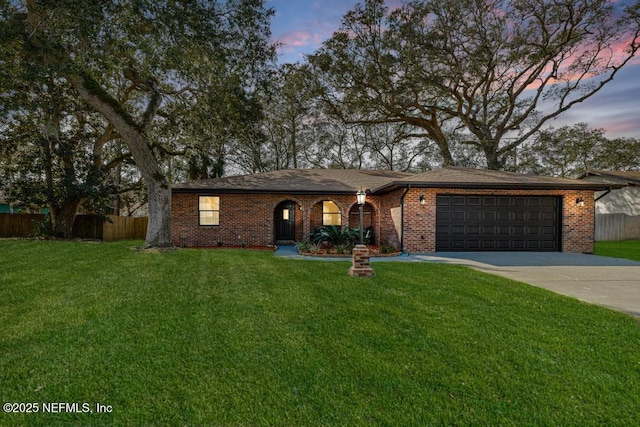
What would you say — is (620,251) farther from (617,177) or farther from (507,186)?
(617,177)

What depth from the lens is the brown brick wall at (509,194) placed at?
34.6 feet

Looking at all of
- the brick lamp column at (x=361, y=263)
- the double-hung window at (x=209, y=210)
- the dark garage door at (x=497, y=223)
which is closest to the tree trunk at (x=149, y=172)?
the double-hung window at (x=209, y=210)

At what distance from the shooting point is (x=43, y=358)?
2795mm

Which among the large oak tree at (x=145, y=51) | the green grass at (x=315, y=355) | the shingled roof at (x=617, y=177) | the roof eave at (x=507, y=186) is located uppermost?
the large oak tree at (x=145, y=51)

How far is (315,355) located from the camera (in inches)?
→ 114

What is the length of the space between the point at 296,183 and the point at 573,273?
9926mm

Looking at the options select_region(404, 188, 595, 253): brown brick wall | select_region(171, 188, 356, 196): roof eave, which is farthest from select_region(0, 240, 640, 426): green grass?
select_region(171, 188, 356, 196): roof eave

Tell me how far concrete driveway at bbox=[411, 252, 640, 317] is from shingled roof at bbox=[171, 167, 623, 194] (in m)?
2.49

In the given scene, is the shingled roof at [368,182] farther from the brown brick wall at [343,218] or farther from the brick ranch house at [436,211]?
the brown brick wall at [343,218]

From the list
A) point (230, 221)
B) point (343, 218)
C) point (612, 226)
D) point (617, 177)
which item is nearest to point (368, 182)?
point (343, 218)

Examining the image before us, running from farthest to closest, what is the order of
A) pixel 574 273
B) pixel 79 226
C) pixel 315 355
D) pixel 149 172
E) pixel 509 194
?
pixel 79 226, pixel 509 194, pixel 149 172, pixel 574 273, pixel 315 355

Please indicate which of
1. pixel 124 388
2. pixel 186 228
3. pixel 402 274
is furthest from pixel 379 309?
pixel 186 228

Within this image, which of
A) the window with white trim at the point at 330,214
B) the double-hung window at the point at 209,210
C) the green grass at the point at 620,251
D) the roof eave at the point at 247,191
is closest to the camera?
the green grass at the point at 620,251

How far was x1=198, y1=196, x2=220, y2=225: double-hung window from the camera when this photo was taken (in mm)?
12492
